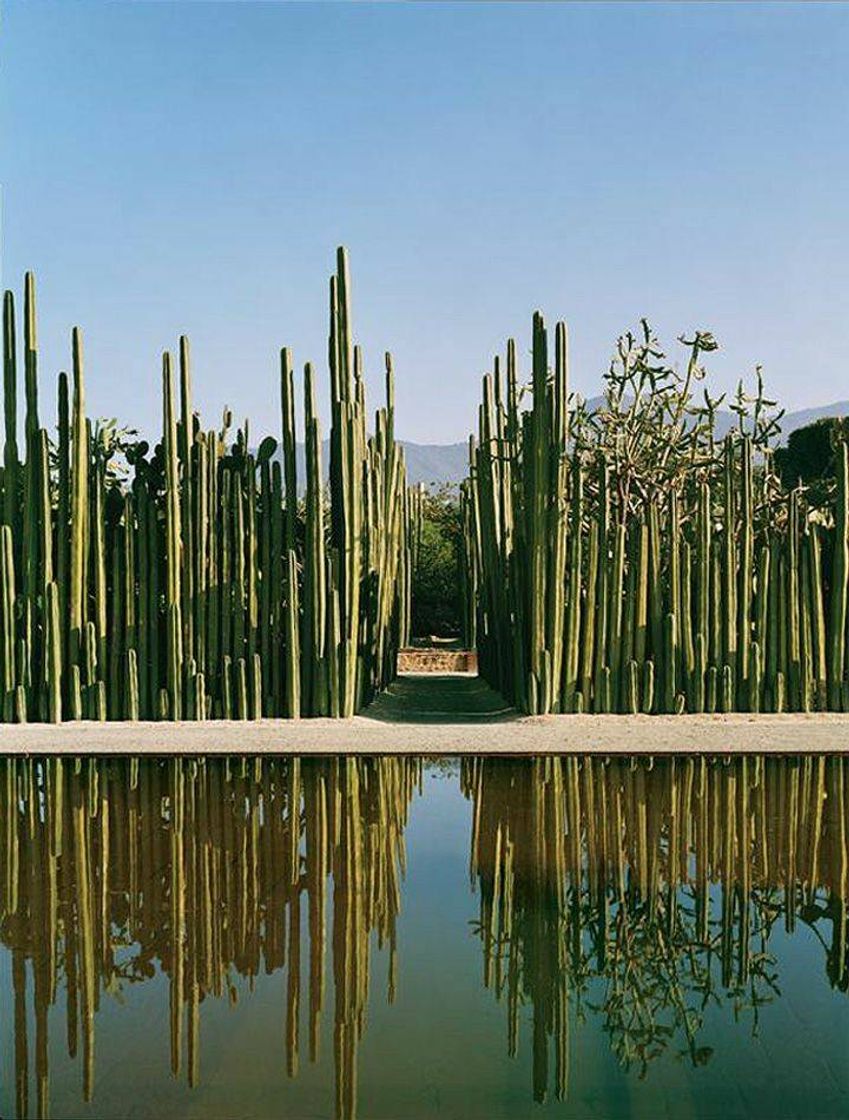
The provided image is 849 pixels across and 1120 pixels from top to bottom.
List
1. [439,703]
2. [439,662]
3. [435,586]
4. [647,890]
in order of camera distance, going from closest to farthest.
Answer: [647,890] < [439,703] < [439,662] < [435,586]

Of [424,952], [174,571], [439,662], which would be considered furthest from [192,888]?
[439,662]

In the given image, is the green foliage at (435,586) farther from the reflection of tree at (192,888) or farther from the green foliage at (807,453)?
the reflection of tree at (192,888)

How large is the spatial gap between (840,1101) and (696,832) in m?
3.50

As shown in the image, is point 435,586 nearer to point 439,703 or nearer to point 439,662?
point 439,662

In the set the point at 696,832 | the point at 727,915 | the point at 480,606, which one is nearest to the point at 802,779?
the point at 696,832

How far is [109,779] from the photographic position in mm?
9258

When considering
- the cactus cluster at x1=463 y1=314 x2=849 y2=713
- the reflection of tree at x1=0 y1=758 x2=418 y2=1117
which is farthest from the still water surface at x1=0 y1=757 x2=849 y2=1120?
the cactus cluster at x1=463 y1=314 x2=849 y2=713

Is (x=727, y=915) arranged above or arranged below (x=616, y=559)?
below

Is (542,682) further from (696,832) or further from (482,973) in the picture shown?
(482,973)

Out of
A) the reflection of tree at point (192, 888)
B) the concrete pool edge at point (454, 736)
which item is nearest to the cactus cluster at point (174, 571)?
the concrete pool edge at point (454, 736)

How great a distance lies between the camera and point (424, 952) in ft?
17.5

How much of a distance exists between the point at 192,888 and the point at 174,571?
7083 millimetres

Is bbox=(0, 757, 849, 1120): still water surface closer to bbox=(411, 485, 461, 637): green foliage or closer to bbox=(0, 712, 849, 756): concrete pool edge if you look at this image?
bbox=(0, 712, 849, 756): concrete pool edge

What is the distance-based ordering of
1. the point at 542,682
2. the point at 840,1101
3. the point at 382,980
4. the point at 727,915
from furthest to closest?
the point at 542,682 < the point at 727,915 < the point at 382,980 < the point at 840,1101
